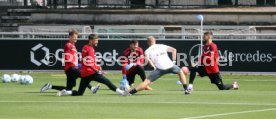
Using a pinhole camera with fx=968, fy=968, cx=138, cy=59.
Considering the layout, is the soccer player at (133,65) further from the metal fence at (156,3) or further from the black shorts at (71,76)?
the metal fence at (156,3)

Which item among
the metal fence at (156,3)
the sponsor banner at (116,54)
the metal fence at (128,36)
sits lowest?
the sponsor banner at (116,54)

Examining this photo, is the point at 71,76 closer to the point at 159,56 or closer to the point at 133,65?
Answer: the point at 159,56

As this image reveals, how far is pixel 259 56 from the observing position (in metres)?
37.2

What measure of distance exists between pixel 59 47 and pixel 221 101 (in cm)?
1557

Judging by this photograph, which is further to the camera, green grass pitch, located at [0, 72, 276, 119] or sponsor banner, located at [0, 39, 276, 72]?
sponsor banner, located at [0, 39, 276, 72]

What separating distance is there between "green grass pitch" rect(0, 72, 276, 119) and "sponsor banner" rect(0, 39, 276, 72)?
6871 millimetres

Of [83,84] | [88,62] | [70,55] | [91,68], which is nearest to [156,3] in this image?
[70,55]

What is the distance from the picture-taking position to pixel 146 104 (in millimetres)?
22875

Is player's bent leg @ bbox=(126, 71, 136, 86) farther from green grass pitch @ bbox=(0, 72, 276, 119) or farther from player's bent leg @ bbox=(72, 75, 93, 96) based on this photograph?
player's bent leg @ bbox=(72, 75, 93, 96)

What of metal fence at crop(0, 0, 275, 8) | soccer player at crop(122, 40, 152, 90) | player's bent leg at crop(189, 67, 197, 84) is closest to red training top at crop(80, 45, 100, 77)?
player's bent leg at crop(189, 67, 197, 84)

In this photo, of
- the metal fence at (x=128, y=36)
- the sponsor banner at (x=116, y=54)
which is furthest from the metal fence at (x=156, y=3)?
the sponsor banner at (x=116, y=54)

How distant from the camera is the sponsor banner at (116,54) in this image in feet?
122

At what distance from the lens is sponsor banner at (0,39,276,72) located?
37.2m

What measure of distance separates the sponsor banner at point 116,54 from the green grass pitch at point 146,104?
6.87m
